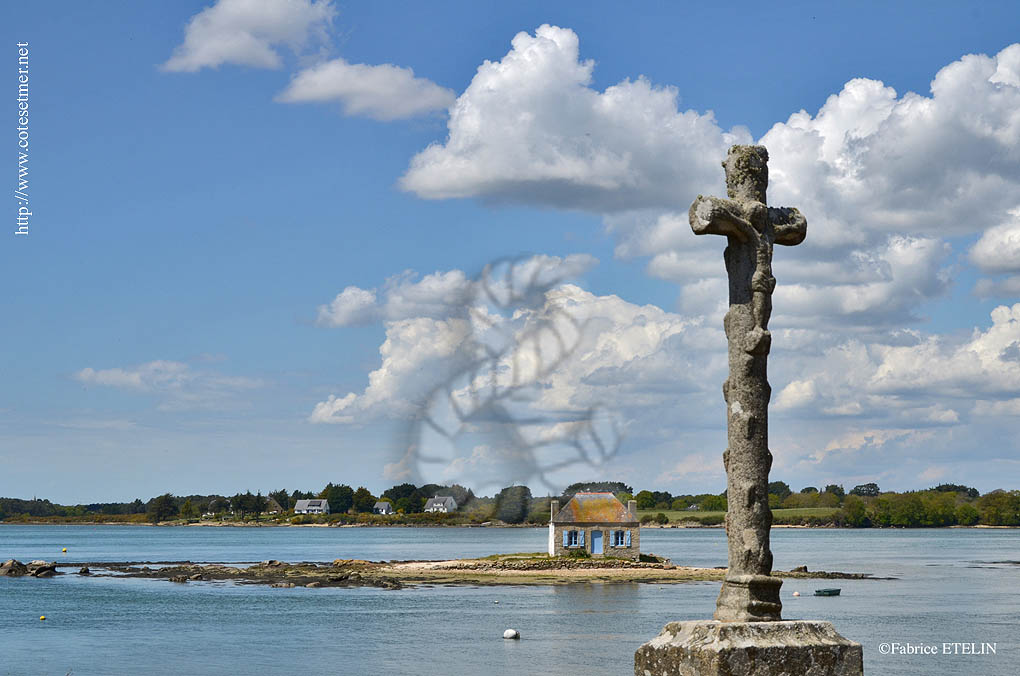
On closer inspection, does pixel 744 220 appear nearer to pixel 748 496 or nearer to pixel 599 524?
pixel 748 496

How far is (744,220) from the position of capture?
9086 mm

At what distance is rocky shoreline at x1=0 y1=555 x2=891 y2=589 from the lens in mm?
83625

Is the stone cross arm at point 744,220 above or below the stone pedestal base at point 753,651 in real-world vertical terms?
above

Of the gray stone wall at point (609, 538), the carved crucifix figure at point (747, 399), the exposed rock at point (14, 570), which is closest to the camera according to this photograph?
the carved crucifix figure at point (747, 399)

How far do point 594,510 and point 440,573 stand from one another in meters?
16.0

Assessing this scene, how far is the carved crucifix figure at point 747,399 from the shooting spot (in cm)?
885

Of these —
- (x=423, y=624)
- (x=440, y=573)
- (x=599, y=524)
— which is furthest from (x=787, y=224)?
(x=440, y=573)

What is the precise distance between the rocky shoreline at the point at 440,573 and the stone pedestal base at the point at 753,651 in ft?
241

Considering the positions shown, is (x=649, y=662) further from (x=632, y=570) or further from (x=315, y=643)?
(x=632, y=570)

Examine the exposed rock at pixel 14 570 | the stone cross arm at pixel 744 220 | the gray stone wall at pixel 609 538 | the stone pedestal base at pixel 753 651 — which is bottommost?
the exposed rock at pixel 14 570

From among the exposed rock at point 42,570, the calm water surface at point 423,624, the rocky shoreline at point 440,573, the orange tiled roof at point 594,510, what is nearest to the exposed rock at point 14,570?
the rocky shoreline at point 440,573

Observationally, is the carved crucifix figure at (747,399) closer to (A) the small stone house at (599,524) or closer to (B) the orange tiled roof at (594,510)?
(A) the small stone house at (599,524)

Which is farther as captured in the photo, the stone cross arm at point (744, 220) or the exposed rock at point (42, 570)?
the exposed rock at point (42, 570)

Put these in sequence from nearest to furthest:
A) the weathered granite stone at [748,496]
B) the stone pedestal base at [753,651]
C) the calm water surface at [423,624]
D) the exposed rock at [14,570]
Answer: the stone pedestal base at [753,651] < the weathered granite stone at [748,496] < the calm water surface at [423,624] < the exposed rock at [14,570]
